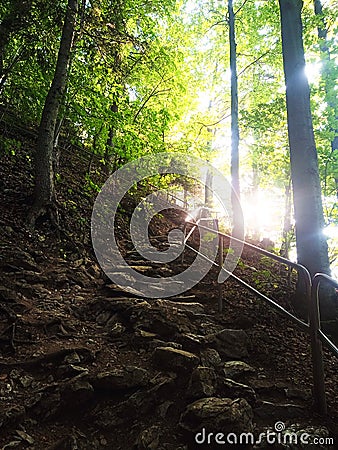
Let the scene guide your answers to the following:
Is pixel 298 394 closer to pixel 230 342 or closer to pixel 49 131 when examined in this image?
pixel 230 342

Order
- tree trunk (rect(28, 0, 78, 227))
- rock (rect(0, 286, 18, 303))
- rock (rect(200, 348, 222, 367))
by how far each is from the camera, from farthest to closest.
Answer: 1. tree trunk (rect(28, 0, 78, 227))
2. rock (rect(0, 286, 18, 303))
3. rock (rect(200, 348, 222, 367))

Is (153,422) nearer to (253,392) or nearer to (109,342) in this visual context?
(253,392)

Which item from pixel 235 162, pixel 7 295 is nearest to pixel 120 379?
pixel 7 295

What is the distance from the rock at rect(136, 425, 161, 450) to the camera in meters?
2.10

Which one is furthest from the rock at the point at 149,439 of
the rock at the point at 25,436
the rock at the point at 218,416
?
the rock at the point at 25,436

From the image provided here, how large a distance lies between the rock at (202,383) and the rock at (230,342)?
1.71ft

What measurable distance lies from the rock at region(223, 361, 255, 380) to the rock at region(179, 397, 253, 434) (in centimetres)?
44

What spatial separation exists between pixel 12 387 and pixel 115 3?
23.3ft

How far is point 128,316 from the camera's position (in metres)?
3.78

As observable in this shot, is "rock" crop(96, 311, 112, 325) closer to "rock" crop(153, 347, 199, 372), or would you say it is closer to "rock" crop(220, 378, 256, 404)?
"rock" crop(153, 347, 199, 372)

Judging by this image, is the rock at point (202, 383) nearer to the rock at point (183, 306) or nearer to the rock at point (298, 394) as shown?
the rock at point (298, 394)

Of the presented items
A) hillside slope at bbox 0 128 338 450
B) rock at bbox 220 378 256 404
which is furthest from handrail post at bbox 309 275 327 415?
rock at bbox 220 378 256 404

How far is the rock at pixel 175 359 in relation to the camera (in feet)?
9.21

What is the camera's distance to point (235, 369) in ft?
9.32
